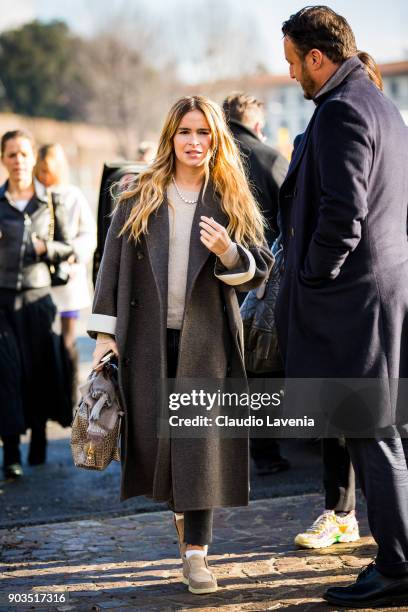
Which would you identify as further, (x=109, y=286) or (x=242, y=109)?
(x=242, y=109)

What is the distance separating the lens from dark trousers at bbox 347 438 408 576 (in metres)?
3.88

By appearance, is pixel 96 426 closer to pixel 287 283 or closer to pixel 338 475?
pixel 287 283

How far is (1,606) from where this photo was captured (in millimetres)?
4129

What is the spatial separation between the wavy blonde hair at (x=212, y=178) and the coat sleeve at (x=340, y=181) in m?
0.50

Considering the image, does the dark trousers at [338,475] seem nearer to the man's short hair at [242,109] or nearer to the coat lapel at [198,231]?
the coat lapel at [198,231]

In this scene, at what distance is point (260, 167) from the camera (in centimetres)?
641

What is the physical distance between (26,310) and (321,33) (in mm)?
3527

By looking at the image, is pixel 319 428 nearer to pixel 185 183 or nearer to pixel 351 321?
pixel 351 321

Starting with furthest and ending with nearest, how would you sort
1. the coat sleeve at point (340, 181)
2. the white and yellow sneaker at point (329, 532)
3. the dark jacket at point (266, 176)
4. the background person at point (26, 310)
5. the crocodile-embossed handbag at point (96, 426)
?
the background person at point (26, 310) < the dark jacket at point (266, 176) < the white and yellow sneaker at point (329, 532) < the crocodile-embossed handbag at point (96, 426) < the coat sleeve at point (340, 181)

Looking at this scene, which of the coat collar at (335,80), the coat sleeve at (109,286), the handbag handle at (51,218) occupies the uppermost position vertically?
the coat collar at (335,80)

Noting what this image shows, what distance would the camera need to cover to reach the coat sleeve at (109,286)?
4.24 m

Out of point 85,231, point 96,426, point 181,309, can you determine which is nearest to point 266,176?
point 85,231

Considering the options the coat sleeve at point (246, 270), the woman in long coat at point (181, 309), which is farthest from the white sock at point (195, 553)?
the coat sleeve at point (246, 270)

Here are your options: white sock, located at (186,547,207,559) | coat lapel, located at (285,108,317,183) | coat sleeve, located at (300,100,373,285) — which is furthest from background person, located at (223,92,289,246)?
white sock, located at (186,547,207,559)
